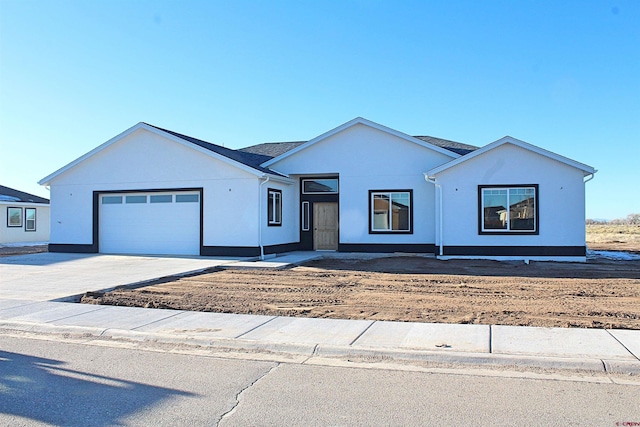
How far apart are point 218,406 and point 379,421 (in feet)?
5.08

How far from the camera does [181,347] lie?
760 centimetres

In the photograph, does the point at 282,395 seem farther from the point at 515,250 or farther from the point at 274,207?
the point at 274,207

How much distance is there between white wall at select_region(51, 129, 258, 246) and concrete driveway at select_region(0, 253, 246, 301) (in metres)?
1.34

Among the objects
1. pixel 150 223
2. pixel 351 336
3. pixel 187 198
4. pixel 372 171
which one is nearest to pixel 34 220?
pixel 150 223

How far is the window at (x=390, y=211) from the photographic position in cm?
2147

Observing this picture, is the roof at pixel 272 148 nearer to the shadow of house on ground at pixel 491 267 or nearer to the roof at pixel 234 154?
the roof at pixel 234 154

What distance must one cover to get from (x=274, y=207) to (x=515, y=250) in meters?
9.26

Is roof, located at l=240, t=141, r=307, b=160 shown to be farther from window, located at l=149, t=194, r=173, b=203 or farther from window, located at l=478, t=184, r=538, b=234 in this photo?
window, located at l=478, t=184, r=538, b=234

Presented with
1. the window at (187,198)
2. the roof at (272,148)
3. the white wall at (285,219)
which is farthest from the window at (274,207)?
the roof at (272,148)

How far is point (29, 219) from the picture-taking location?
34625mm

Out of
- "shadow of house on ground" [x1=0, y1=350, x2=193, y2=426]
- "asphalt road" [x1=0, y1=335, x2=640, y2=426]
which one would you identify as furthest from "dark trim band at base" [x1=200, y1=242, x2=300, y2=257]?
"shadow of house on ground" [x1=0, y1=350, x2=193, y2=426]

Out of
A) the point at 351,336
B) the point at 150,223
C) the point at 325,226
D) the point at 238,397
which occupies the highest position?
the point at 150,223

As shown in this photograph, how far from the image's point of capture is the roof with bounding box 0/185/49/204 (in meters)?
32.5

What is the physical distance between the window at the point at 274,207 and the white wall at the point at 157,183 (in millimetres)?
1129
